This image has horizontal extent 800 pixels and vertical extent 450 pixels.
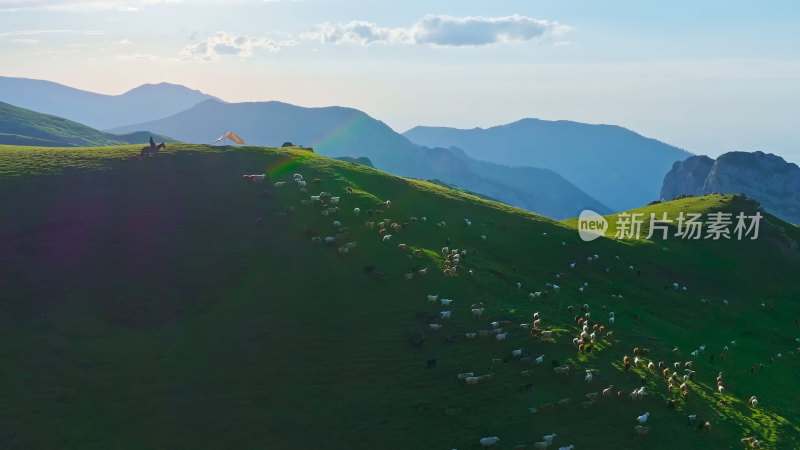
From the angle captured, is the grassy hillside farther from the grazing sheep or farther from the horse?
the horse

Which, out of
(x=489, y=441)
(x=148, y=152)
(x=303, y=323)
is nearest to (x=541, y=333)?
(x=489, y=441)

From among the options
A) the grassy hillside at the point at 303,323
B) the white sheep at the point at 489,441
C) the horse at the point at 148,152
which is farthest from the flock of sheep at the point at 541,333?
the horse at the point at 148,152

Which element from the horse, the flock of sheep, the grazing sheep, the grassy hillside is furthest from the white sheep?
the horse

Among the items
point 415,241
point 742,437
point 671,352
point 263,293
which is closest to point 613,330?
point 671,352

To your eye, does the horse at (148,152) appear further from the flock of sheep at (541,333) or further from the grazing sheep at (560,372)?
the grazing sheep at (560,372)

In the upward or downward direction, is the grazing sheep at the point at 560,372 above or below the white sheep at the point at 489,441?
above

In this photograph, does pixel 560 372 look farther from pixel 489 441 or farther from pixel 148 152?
pixel 148 152

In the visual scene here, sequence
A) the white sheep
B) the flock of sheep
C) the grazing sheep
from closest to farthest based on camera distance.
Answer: the white sheep, the flock of sheep, the grazing sheep
